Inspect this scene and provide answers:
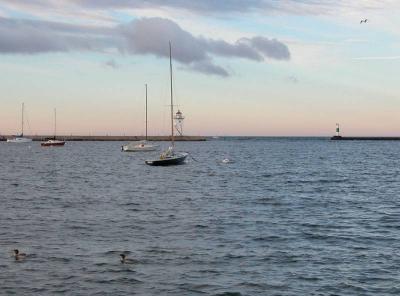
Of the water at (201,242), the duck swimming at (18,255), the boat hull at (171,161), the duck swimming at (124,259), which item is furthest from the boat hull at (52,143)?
the duck swimming at (124,259)

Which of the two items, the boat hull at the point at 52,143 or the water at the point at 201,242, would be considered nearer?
the water at the point at 201,242

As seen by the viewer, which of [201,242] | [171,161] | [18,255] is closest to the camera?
[18,255]

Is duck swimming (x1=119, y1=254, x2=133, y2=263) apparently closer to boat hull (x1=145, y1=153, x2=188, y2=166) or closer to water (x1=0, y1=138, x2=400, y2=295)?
water (x1=0, y1=138, x2=400, y2=295)

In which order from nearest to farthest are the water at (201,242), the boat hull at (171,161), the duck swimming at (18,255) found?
the water at (201,242), the duck swimming at (18,255), the boat hull at (171,161)

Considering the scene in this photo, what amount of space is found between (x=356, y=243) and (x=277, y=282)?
836 centimetres

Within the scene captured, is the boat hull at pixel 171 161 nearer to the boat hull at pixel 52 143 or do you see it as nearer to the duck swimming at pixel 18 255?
the duck swimming at pixel 18 255

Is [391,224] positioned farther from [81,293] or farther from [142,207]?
[81,293]

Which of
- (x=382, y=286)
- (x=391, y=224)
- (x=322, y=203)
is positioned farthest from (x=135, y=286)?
(x=322, y=203)

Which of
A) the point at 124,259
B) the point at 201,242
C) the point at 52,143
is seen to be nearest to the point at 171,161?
the point at 201,242

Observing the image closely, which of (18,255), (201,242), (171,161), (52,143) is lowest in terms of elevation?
(201,242)

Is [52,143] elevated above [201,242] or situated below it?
above

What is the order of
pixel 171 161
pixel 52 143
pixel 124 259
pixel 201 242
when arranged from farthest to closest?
pixel 52 143 < pixel 171 161 < pixel 201 242 < pixel 124 259

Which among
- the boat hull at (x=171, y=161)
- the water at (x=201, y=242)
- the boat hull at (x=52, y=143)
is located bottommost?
the water at (x=201, y=242)

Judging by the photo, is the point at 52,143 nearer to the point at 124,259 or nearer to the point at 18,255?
the point at 18,255
